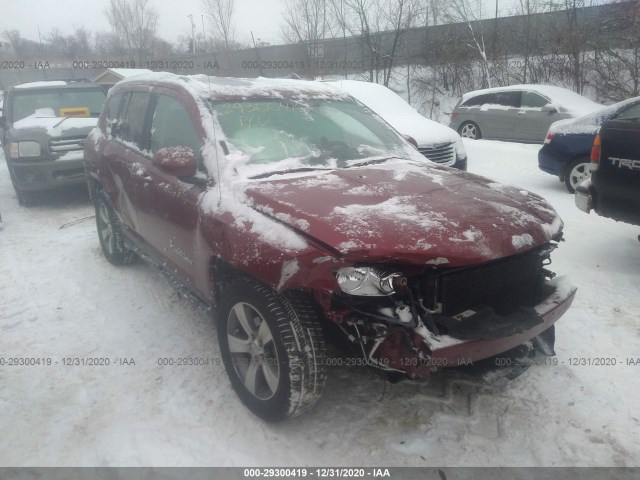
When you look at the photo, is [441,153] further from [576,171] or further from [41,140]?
[41,140]

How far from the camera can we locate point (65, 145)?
721 cm

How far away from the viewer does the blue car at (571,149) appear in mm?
6590

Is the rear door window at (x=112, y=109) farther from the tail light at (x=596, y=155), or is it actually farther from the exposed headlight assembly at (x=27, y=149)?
the tail light at (x=596, y=155)

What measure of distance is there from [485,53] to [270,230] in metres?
21.3

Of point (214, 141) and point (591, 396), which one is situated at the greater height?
point (214, 141)

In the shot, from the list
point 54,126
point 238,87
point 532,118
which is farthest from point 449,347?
point 532,118

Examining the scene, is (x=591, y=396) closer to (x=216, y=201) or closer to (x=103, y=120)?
(x=216, y=201)

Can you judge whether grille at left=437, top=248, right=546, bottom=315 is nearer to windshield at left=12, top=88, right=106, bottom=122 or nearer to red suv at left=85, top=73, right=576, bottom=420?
red suv at left=85, top=73, right=576, bottom=420

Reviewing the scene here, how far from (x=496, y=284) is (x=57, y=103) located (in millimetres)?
8204

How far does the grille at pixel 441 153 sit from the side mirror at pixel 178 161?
463cm

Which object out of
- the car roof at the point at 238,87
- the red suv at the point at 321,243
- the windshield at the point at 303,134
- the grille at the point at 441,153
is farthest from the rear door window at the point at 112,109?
the grille at the point at 441,153

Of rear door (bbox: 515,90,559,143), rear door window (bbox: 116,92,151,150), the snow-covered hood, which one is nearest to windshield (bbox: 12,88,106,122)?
rear door window (bbox: 116,92,151,150)

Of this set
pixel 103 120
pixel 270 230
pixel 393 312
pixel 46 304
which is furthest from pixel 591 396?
pixel 103 120

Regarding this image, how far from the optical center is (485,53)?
817 inches
